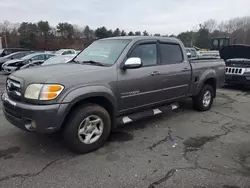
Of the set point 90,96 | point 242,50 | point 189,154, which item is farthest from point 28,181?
point 242,50

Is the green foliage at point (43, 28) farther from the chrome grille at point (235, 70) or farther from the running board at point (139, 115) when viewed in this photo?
the running board at point (139, 115)

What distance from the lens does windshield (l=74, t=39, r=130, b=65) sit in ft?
13.3

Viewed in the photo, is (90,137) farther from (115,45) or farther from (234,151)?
(234,151)

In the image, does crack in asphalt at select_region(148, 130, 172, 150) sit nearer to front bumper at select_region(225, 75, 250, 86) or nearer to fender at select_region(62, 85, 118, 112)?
fender at select_region(62, 85, 118, 112)

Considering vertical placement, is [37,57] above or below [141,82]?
above

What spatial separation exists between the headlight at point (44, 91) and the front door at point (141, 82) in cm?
111

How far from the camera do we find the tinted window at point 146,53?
4270 mm

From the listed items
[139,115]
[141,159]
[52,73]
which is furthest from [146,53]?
[141,159]

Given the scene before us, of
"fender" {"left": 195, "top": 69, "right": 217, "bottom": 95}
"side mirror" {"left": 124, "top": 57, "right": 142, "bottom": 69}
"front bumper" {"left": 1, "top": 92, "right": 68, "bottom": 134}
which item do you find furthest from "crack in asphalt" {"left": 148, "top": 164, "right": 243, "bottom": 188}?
"fender" {"left": 195, "top": 69, "right": 217, "bottom": 95}

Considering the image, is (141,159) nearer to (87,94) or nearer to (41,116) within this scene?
(87,94)

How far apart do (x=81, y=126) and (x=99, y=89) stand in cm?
65

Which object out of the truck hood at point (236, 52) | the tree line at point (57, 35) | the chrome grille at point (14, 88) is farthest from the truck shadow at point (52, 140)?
the tree line at point (57, 35)

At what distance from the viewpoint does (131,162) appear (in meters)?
3.33

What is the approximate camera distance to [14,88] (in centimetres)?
346
